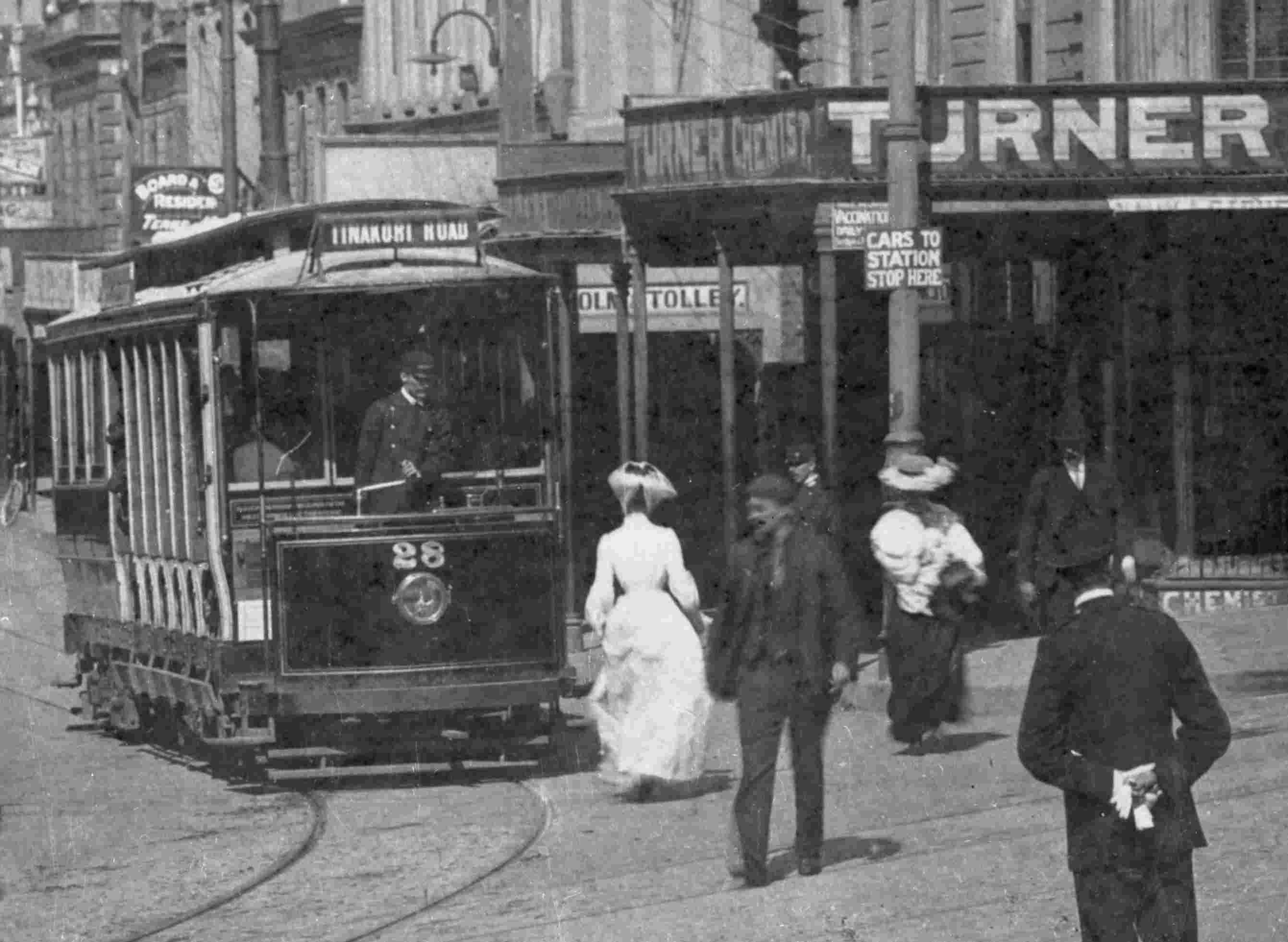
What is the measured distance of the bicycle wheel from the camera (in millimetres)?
40625

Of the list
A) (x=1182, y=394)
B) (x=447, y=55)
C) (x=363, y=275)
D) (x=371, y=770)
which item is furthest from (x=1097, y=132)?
(x=447, y=55)

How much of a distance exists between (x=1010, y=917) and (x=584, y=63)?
25068 mm

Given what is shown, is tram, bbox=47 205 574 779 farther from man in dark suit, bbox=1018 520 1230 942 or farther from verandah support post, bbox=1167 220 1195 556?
man in dark suit, bbox=1018 520 1230 942

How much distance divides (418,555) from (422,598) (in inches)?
8.9

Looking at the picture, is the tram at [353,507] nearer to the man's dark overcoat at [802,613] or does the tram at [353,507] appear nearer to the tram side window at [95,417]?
the tram side window at [95,417]

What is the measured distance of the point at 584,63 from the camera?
33.9 meters

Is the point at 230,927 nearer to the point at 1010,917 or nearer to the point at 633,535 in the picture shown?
the point at 1010,917

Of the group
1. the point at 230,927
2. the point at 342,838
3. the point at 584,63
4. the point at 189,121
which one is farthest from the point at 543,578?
the point at 189,121

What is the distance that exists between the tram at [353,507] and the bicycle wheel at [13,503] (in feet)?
82.2

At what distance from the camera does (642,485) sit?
1389 cm

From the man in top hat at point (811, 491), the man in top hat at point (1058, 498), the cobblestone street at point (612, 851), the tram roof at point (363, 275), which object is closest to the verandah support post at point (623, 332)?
the man in top hat at point (811, 491)

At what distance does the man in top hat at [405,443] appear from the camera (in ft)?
47.9

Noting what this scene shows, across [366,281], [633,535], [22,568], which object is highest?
[366,281]

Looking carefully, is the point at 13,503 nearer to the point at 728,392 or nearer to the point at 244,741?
the point at 728,392
